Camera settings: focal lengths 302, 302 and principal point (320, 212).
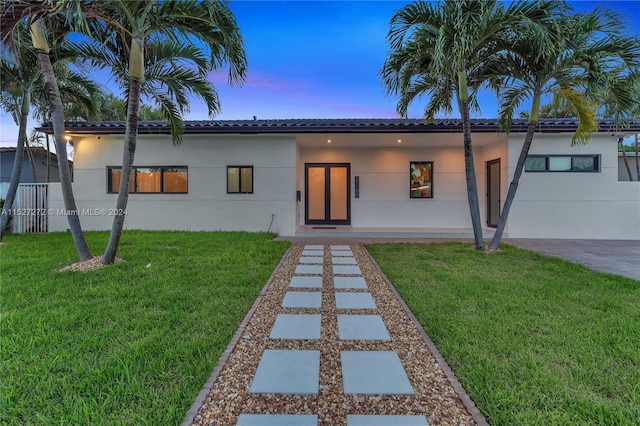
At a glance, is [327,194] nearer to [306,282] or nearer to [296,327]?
[306,282]

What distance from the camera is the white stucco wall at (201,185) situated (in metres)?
9.26

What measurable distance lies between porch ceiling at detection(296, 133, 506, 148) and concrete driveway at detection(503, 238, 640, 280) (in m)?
3.24

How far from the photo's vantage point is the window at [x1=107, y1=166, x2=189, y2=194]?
945cm

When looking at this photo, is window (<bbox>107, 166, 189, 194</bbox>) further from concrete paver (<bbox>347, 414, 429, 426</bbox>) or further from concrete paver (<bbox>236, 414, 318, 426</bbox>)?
concrete paver (<bbox>347, 414, 429, 426</bbox>)

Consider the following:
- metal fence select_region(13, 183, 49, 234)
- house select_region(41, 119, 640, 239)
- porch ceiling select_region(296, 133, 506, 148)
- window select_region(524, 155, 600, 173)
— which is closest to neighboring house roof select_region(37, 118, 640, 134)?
house select_region(41, 119, 640, 239)

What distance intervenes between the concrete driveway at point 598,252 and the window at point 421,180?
2919 millimetres

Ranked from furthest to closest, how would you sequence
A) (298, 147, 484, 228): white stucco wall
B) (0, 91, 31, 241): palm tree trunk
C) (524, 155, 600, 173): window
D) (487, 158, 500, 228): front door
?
1. (298, 147, 484, 228): white stucco wall
2. (487, 158, 500, 228): front door
3. (524, 155, 600, 173): window
4. (0, 91, 31, 241): palm tree trunk

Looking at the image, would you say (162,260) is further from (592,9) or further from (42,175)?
(42,175)

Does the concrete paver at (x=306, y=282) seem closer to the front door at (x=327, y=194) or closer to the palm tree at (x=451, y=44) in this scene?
the palm tree at (x=451, y=44)

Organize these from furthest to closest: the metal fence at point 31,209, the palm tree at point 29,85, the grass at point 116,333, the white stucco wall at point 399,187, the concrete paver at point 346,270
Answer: the white stucco wall at point 399,187
the metal fence at point 31,209
the palm tree at point 29,85
the concrete paver at point 346,270
the grass at point 116,333

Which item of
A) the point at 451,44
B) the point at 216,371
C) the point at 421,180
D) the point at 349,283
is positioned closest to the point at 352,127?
the point at 451,44

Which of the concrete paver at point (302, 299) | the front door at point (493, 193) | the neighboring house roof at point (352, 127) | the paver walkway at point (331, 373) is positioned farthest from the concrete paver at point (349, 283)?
the front door at point (493, 193)

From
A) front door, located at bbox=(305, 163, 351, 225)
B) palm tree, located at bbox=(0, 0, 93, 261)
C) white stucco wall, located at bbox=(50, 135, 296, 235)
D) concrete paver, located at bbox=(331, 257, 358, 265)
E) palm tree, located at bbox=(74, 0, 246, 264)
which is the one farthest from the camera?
front door, located at bbox=(305, 163, 351, 225)

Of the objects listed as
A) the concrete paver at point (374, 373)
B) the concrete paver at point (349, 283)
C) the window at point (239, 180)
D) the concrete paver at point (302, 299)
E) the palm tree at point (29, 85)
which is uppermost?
the palm tree at point (29, 85)
